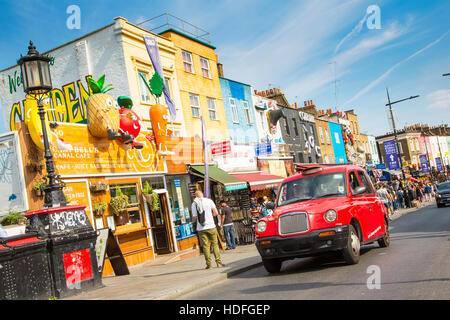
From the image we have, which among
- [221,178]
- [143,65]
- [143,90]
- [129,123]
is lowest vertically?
[221,178]

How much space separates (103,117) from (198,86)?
9.90 meters

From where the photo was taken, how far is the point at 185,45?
934 inches

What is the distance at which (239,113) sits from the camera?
27.9 m

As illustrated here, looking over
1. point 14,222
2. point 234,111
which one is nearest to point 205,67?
point 234,111

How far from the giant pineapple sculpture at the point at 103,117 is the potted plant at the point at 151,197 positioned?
2.22m

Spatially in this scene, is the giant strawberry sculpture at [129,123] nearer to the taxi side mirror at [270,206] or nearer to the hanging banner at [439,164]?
the taxi side mirror at [270,206]

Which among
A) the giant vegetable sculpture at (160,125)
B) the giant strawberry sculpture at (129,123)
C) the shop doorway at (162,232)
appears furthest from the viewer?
the giant vegetable sculpture at (160,125)

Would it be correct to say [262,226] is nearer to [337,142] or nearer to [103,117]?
[103,117]

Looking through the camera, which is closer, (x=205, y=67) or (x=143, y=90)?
(x=143, y=90)

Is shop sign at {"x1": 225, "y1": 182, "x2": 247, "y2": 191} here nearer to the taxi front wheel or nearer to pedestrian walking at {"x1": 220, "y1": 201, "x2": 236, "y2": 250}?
pedestrian walking at {"x1": 220, "y1": 201, "x2": 236, "y2": 250}

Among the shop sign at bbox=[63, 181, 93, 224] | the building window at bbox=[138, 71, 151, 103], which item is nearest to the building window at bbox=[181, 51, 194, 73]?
the building window at bbox=[138, 71, 151, 103]

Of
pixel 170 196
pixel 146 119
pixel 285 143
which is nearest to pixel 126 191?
pixel 170 196

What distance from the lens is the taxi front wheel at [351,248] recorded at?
8544 mm

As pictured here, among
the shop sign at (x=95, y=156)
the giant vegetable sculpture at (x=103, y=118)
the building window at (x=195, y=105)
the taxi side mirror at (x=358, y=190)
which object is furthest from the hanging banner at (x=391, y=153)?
the taxi side mirror at (x=358, y=190)
